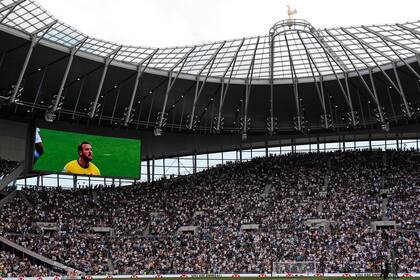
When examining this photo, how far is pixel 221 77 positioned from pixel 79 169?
21.9 metres

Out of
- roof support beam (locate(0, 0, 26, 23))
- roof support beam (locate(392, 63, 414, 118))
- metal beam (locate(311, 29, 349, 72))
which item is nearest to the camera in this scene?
roof support beam (locate(0, 0, 26, 23))

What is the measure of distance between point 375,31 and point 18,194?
153 feet

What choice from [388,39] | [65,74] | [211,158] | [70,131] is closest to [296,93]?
[388,39]

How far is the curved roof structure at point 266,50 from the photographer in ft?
174

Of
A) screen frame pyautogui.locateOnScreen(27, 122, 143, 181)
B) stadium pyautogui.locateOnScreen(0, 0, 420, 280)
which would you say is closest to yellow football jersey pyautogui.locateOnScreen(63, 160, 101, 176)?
stadium pyautogui.locateOnScreen(0, 0, 420, 280)

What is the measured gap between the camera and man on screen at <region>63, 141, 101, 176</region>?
67625 mm

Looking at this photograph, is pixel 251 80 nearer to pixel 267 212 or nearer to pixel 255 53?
pixel 255 53

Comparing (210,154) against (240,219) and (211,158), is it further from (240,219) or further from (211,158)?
(240,219)

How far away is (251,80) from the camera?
64.6m

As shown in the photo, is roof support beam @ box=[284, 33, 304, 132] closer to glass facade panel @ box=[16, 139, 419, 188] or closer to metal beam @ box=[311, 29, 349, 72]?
metal beam @ box=[311, 29, 349, 72]

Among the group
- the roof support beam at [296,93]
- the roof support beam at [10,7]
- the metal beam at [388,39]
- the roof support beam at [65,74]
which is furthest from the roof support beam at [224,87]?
the roof support beam at [10,7]

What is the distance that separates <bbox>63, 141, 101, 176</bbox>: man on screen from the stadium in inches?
6.4

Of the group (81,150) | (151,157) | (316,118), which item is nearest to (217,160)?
(151,157)

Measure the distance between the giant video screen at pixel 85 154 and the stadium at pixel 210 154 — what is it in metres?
0.18
